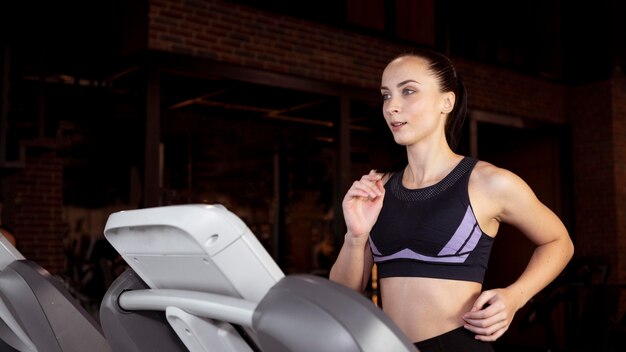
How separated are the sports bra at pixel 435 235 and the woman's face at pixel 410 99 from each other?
0.12 meters

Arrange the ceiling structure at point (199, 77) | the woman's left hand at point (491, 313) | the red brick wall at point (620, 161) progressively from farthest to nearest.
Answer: the red brick wall at point (620, 161), the ceiling structure at point (199, 77), the woman's left hand at point (491, 313)

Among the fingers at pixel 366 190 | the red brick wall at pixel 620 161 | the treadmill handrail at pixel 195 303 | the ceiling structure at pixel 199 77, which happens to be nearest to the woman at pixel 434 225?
the fingers at pixel 366 190

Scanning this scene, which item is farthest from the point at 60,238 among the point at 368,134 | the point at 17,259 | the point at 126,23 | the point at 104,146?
the point at 17,259

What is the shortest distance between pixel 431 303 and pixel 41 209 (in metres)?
6.04

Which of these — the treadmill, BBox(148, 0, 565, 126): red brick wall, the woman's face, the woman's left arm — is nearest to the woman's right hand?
the woman's face

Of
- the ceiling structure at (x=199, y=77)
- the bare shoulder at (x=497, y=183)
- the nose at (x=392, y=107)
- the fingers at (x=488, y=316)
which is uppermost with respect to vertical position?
the ceiling structure at (x=199, y=77)

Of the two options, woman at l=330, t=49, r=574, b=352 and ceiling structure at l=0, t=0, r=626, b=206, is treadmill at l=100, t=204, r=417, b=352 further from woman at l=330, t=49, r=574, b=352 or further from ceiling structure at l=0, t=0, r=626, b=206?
ceiling structure at l=0, t=0, r=626, b=206

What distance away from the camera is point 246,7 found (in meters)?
5.51

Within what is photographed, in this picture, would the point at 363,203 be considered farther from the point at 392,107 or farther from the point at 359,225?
the point at 392,107

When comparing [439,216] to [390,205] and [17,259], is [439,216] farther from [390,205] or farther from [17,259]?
[17,259]

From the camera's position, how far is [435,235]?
4.93 ft

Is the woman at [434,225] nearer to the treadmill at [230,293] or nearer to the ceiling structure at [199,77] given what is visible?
the treadmill at [230,293]

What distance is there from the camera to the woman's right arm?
1.47 metres

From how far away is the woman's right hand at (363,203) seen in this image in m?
1.47
